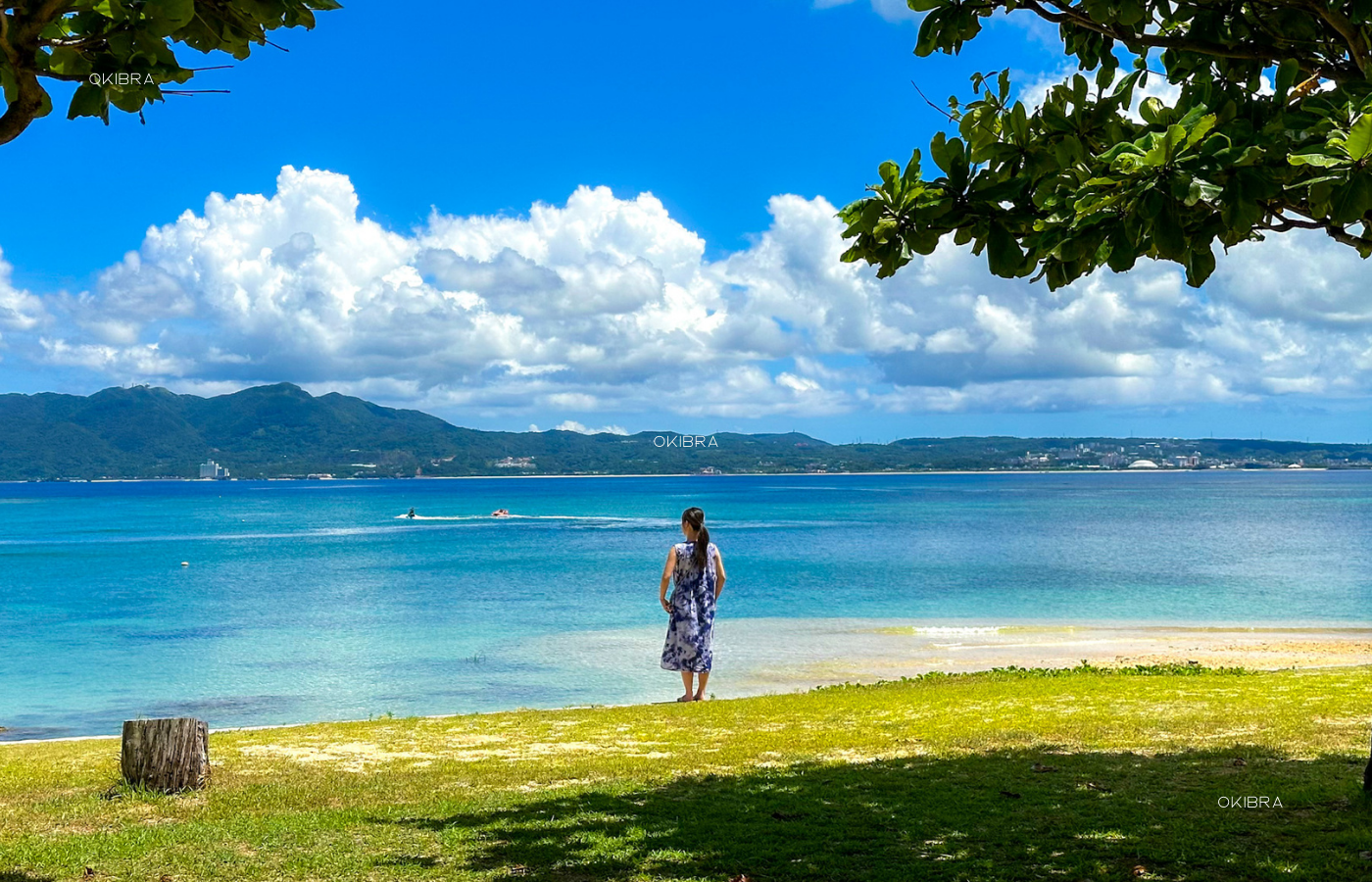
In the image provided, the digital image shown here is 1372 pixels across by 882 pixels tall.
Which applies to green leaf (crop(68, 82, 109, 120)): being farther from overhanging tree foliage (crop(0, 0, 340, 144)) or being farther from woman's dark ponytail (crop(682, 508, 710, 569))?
woman's dark ponytail (crop(682, 508, 710, 569))

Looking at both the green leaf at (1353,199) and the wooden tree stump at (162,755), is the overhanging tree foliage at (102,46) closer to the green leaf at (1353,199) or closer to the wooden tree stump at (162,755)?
the green leaf at (1353,199)

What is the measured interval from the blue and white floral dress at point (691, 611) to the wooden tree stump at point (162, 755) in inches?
258

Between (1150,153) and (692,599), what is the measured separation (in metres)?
11.5

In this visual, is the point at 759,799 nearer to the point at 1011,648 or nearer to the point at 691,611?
the point at 691,611

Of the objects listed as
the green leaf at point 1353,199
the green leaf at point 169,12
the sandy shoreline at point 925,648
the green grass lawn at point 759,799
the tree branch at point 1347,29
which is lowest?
the sandy shoreline at point 925,648

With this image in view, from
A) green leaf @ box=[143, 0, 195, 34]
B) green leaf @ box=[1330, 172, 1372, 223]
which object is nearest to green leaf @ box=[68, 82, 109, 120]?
green leaf @ box=[143, 0, 195, 34]

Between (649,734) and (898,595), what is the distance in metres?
37.5

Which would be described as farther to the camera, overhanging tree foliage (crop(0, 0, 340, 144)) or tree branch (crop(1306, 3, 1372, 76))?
tree branch (crop(1306, 3, 1372, 76))

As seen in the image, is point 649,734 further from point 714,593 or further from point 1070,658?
point 1070,658

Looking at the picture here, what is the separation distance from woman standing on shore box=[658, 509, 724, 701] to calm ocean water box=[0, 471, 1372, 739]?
32.5 ft

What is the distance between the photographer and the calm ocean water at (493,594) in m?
27.9

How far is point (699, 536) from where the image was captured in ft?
47.2

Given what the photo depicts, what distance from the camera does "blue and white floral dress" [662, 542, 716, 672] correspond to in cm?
1473

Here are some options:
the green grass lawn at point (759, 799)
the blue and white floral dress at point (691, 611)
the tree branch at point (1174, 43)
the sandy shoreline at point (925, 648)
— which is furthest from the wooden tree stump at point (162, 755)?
the sandy shoreline at point (925, 648)
